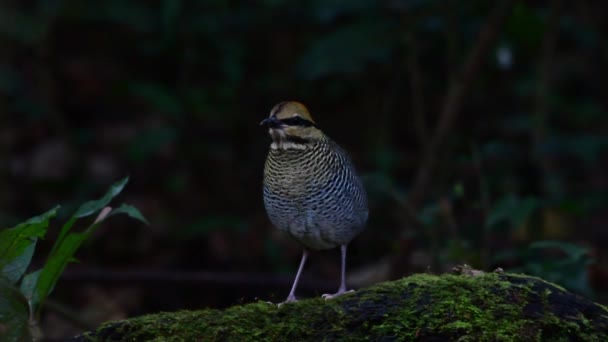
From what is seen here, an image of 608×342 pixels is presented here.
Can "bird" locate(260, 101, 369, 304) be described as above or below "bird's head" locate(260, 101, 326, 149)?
below

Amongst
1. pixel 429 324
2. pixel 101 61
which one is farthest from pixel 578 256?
pixel 101 61

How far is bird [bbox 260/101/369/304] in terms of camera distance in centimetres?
485

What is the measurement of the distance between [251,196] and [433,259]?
3.75 m

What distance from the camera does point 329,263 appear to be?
32.3 feet

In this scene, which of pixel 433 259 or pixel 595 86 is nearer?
pixel 433 259

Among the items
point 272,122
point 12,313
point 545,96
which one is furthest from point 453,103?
point 12,313

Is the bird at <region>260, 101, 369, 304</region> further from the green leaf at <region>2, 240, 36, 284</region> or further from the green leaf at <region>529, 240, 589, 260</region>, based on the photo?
the green leaf at <region>2, 240, 36, 284</region>

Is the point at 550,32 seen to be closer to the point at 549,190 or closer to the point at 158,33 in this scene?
the point at 549,190

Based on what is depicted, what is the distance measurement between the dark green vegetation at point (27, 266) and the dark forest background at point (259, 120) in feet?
11.7

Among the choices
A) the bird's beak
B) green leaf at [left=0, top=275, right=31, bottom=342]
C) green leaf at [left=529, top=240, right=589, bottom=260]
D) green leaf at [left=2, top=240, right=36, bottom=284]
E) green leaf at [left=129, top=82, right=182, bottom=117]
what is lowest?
green leaf at [left=0, top=275, right=31, bottom=342]

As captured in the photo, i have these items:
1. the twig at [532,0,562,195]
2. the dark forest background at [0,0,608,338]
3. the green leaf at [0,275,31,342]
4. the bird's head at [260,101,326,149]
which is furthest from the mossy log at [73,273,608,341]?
the twig at [532,0,562,195]

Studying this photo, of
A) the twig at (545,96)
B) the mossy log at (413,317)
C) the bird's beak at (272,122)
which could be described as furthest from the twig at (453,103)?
the mossy log at (413,317)

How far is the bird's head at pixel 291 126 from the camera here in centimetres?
477

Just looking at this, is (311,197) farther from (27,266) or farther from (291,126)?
(27,266)
